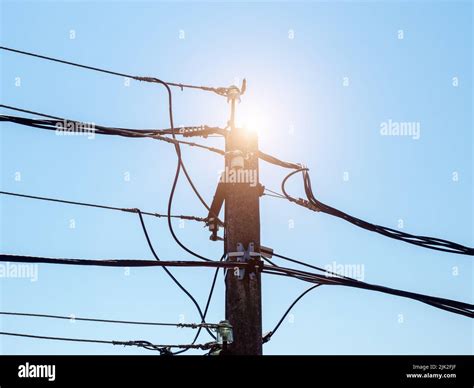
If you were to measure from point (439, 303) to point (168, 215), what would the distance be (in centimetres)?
343

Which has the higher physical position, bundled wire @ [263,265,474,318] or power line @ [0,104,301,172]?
power line @ [0,104,301,172]

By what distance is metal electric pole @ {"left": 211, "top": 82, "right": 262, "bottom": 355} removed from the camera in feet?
26.9

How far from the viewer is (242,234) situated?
8586mm

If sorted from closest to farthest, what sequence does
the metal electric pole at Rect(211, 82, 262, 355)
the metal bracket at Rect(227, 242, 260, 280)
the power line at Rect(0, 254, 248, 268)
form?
the power line at Rect(0, 254, 248, 268), the metal electric pole at Rect(211, 82, 262, 355), the metal bracket at Rect(227, 242, 260, 280)

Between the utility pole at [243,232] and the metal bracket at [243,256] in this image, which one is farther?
the metal bracket at [243,256]

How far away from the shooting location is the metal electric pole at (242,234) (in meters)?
8.20

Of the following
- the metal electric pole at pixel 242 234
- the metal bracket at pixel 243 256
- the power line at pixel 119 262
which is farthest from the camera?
the metal bracket at pixel 243 256

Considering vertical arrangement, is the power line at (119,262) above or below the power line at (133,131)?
below

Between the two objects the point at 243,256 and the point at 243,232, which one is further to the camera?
the point at 243,232

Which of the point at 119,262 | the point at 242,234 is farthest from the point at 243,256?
the point at 119,262

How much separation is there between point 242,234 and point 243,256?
29cm

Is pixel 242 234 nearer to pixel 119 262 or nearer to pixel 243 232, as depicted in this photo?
pixel 243 232
